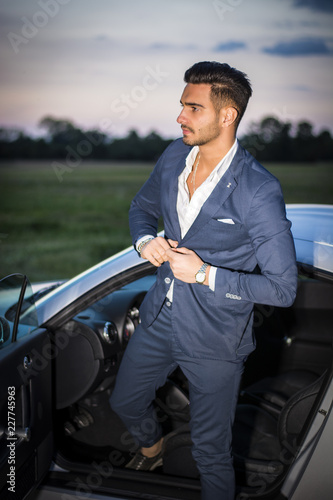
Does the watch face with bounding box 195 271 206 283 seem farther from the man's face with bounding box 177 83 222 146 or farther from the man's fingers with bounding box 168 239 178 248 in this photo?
the man's face with bounding box 177 83 222 146

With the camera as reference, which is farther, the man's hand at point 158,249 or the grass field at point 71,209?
the grass field at point 71,209

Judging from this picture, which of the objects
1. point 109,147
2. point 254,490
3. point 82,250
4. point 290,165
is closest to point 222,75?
point 254,490

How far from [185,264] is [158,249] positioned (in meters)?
0.14

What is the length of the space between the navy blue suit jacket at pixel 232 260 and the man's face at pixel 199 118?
0.14 m

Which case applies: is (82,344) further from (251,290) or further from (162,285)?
(251,290)

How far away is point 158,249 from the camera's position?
180 cm

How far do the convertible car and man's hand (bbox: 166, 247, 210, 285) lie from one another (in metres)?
0.40

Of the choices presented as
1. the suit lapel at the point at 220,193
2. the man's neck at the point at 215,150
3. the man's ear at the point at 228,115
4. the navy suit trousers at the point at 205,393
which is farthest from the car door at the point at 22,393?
the man's ear at the point at 228,115

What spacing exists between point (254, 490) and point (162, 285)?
0.93 metres

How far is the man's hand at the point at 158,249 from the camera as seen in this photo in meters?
1.80

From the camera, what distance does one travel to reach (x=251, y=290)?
5.44 feet

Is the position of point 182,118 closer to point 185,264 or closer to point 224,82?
point 224,82

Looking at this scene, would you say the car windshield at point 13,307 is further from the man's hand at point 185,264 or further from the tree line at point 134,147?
the tree line at point 134,147

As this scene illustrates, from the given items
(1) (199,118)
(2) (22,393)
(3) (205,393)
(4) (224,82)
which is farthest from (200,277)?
(2) (22,393)
